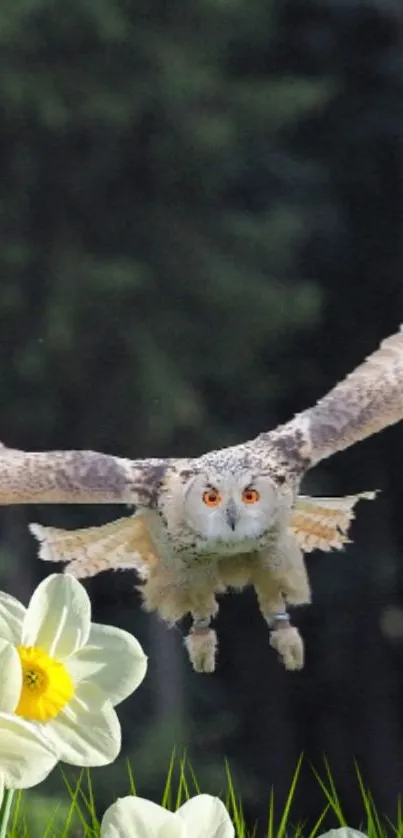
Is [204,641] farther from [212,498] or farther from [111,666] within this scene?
[111,666]

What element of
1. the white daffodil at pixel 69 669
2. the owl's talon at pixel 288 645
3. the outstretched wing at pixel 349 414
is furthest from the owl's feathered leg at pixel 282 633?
the white daffodil at pixel 69 669

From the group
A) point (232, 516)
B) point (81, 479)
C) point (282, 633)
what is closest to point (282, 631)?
point (282, 633)

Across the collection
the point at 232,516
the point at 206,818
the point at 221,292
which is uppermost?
the point at 221,292

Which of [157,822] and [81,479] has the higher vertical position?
[81,479]

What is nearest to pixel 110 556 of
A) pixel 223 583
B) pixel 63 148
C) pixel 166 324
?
pixel 223 583

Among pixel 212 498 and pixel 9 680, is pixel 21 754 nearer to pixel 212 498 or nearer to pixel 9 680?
pixel 9 680

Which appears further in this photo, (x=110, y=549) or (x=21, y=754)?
(x=110, y=549)

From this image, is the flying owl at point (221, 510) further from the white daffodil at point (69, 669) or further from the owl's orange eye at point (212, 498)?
the white daffodil at point (69, 669)

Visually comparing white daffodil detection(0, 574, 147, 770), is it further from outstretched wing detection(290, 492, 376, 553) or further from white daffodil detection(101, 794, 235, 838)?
outstretched wing detection(290, 492, 376, 553)
